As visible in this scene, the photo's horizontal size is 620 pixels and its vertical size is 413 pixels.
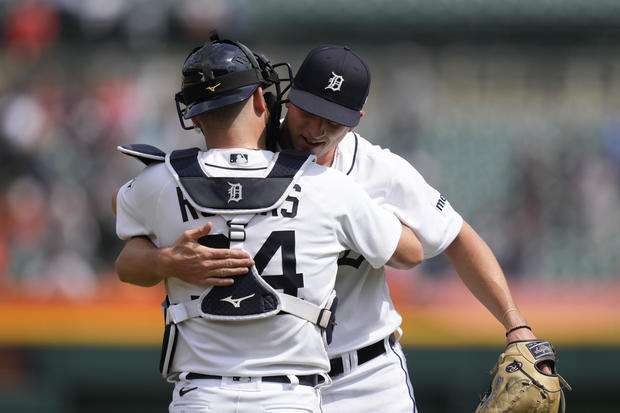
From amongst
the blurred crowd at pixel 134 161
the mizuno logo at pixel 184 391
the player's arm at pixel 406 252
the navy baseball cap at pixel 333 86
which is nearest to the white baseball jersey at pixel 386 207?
the player's arm at pixel 406 252

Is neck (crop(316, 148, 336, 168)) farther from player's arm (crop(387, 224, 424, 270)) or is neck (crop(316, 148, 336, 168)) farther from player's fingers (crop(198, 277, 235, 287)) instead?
player's fingers (crop(198, 277, 235, 287))

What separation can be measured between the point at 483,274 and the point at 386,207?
438 millimetres

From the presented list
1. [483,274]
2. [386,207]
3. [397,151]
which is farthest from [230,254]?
[397,151]

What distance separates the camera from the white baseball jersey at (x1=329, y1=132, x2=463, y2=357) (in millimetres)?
3047

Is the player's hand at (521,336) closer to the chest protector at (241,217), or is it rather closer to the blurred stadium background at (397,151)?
the chest protector at (241,217)

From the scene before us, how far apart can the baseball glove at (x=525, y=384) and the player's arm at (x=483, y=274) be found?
15 cm

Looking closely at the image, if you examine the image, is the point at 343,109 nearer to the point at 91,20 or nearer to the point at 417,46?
the point at 91,20

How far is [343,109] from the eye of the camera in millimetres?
2842

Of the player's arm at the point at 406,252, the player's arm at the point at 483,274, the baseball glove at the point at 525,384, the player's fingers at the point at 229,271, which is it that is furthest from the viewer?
the player's arm at the point at 483,274

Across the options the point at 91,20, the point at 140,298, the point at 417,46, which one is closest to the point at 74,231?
the point at 140,298

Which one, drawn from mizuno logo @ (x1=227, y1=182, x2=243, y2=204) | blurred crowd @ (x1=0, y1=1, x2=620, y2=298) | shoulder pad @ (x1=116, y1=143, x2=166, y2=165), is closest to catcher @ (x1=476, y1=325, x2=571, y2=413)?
mizuno logo @ (x1=227, y1=182, x2=243, y2=204)

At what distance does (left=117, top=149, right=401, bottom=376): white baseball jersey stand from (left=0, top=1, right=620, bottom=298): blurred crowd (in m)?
6.41

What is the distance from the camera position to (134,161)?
10.3m

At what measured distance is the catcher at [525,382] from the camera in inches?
115
